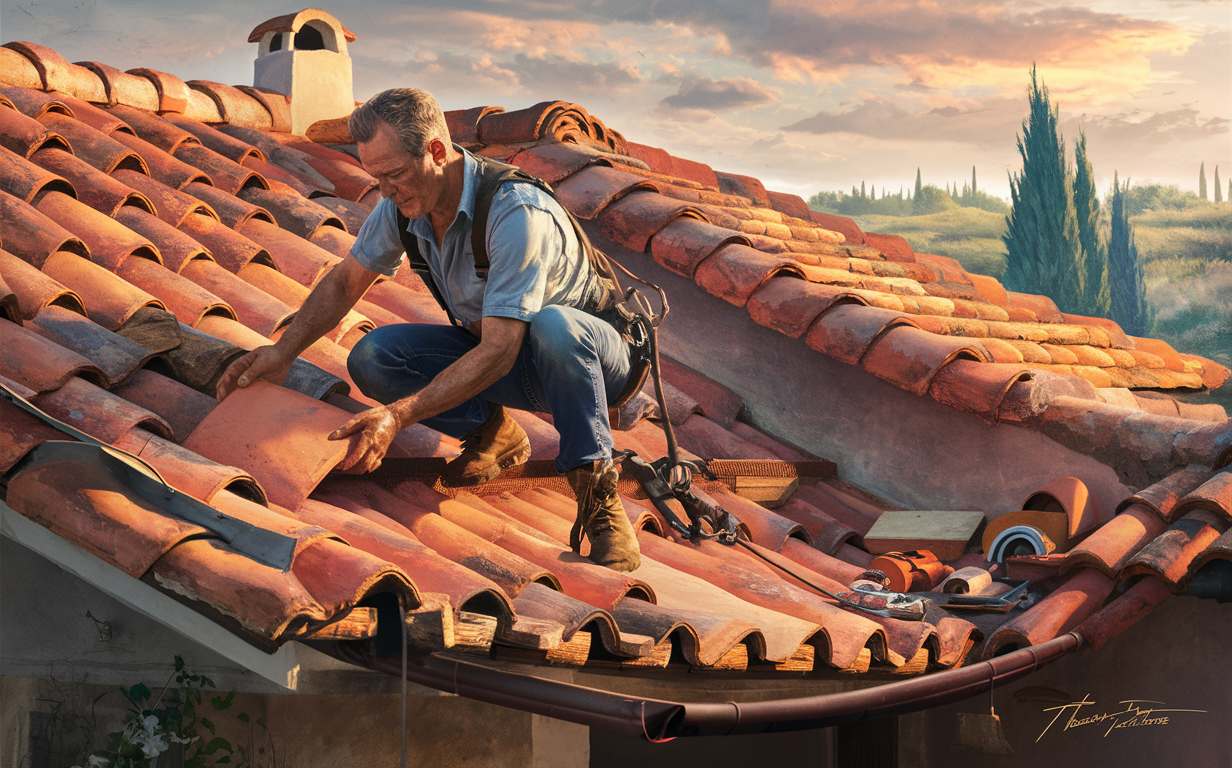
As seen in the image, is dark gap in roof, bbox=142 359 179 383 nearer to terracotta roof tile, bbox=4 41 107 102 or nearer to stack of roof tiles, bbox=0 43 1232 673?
stack of roof tiles, bbox=0 43 1232 673

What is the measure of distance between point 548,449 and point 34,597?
1.58m

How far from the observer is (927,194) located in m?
49.2

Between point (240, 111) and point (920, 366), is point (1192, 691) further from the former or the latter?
point (240, 111)

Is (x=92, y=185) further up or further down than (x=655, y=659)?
further up

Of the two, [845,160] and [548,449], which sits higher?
[845,160]

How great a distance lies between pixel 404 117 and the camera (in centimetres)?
243

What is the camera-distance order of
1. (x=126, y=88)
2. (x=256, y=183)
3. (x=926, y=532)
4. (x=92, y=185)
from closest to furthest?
1. (x=92, y=185)
2. (x=926, y=532)
3. (x=256, y=183)
4. (x=126, y=88)

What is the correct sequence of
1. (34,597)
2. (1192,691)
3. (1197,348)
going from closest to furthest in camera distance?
(34,597) < (1192,691) < (1197,348)

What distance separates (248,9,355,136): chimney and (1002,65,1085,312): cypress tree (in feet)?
109

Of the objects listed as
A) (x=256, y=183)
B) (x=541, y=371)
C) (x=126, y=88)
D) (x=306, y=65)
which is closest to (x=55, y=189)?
(x=256, y=183)

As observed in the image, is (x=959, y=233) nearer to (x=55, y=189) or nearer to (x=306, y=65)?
(x=306, y=65)

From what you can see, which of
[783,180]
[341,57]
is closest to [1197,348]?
[783,180]

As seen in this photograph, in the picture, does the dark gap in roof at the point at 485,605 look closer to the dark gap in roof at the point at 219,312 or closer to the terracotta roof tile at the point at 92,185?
the dark gap in roof at the point at 219,312
